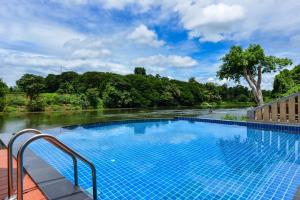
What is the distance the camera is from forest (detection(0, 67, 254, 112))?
21953mm

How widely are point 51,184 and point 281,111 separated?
27.0 ft

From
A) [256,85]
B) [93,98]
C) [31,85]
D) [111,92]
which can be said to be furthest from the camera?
[111,92]

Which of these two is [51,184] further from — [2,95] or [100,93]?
[100,93]

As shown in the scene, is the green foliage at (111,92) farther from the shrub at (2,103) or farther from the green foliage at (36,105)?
the shrub at (2,103)

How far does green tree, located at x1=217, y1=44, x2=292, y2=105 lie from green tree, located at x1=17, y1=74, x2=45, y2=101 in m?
20.9

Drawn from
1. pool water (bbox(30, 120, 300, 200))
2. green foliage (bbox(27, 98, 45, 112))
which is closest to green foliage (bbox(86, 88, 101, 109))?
green foliage (bbox(27, 98, 45, 112))

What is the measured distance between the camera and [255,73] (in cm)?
1077

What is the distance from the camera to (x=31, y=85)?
25.0m

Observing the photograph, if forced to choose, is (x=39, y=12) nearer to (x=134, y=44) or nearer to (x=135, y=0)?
(x=135, y=0)

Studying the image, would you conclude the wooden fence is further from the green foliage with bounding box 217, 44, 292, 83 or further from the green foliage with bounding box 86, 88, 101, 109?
the green foliage with bounding box 86, 88, 101, 109

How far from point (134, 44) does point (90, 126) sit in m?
10.9

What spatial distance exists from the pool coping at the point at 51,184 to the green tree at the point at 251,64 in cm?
960

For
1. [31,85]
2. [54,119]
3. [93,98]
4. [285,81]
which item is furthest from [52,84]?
[285,81]

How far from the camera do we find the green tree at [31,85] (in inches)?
963
